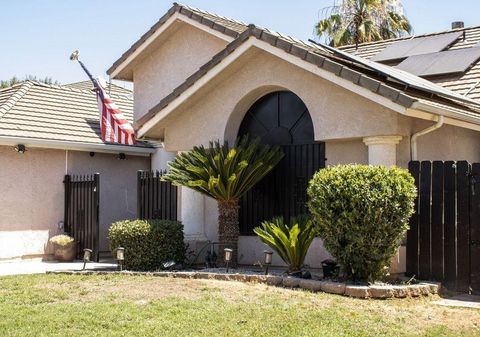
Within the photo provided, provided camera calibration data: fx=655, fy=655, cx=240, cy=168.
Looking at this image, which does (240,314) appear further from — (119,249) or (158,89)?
(158,89)

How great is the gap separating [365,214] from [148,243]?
5.15 m

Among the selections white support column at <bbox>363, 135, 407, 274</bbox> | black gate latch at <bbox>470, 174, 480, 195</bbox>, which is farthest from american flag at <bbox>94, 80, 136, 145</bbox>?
black gate latch at <bbox>470, 174, 480, 195</bbox>

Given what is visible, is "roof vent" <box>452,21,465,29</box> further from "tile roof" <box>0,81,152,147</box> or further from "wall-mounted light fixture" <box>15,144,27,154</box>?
"wall-mounted light fixture" <box>15,144,27,154</box>

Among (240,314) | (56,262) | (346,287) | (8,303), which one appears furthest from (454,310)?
(56,262)

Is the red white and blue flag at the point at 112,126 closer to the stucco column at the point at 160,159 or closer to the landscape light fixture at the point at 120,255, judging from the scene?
the stucco column at the point at 160,159

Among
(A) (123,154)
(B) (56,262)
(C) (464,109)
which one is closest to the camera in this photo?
(C) (464,109)

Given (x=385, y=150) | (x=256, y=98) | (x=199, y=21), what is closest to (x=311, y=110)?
(x=385, y=150)

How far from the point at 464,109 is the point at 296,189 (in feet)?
12.0

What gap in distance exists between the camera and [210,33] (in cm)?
1859

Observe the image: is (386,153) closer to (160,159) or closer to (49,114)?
(160,159)

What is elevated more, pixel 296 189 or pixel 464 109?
pixel 464 109

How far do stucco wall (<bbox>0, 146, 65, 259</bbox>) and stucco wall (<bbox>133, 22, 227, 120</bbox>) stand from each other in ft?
12.3

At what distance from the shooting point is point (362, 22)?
34.0 meters

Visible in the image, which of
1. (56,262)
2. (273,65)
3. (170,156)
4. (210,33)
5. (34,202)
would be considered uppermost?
(210,33)
